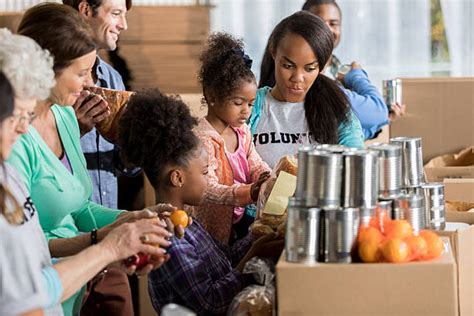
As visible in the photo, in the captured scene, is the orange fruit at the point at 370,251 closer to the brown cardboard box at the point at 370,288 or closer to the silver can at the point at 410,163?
the brown cardboard box at the point at 370,288

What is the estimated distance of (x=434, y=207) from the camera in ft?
8.31

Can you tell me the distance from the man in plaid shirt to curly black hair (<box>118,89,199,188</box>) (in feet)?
0.61

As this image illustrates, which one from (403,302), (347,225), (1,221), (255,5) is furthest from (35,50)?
(255,5)

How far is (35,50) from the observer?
6.65ft

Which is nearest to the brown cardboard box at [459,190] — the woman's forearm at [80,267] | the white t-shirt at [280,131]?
the white t-shirt at [280,131]

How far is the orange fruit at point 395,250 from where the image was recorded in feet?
6.81

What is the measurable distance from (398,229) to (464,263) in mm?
469

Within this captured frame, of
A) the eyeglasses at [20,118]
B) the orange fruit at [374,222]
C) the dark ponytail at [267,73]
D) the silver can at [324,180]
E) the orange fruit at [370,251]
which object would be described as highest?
the dark ponytail at [267,73]

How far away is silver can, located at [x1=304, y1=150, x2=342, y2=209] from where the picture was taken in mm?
2096

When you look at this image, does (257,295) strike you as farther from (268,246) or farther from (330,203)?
(330,203)

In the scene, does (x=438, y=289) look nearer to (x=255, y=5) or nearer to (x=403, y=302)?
(x=403, y=302)

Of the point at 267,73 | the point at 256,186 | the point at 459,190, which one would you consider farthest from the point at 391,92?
the point at 256,186

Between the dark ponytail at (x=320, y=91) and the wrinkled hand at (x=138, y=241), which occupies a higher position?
the dark ponytail at (x=320, y=91)

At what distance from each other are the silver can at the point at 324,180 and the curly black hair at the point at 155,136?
23.5 inches
